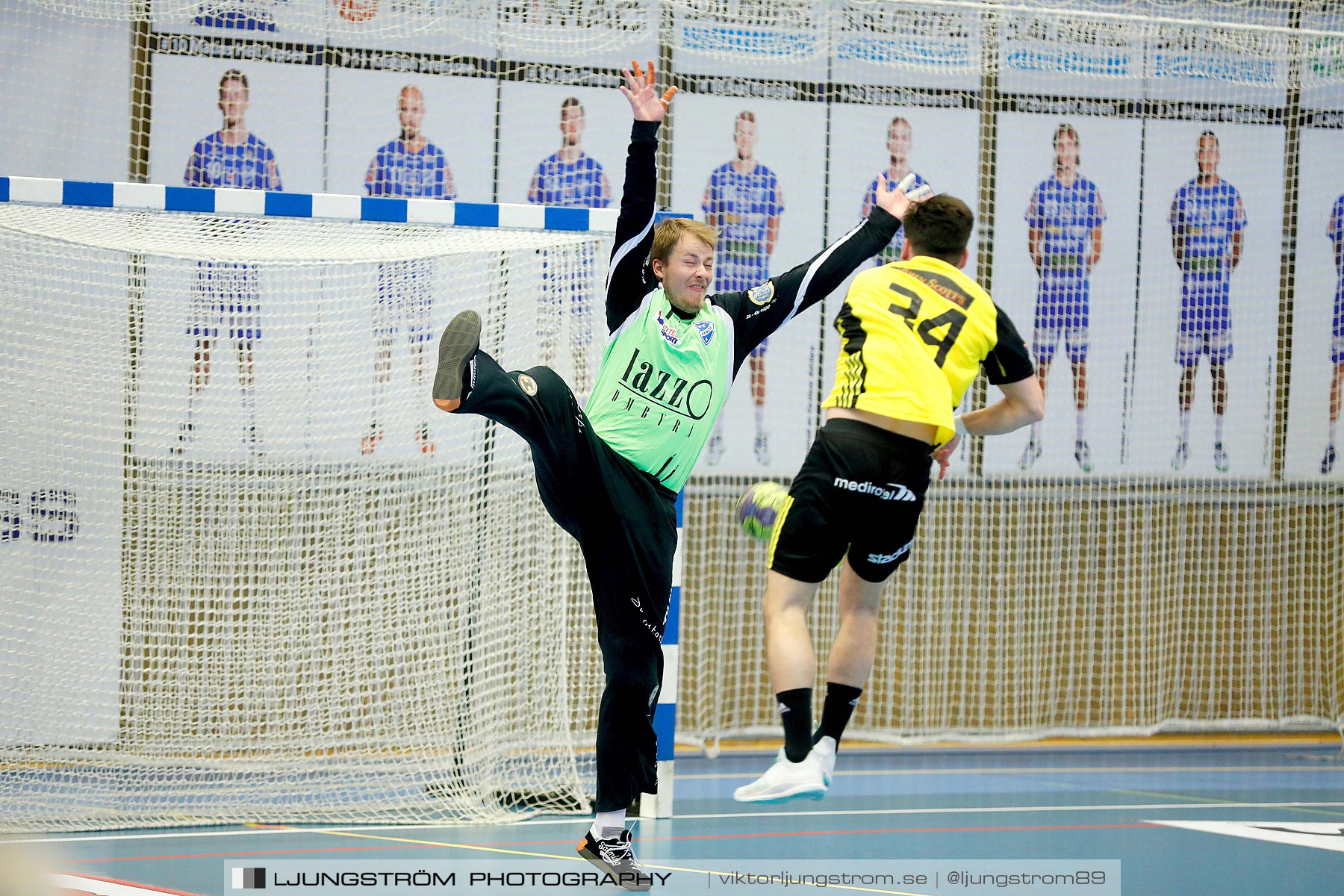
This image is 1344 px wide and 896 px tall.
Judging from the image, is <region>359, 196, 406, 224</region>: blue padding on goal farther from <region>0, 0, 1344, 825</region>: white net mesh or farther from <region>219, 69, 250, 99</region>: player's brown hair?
<region>219, 69, 250, 99</region>: player's brown hair

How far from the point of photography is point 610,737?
4.95 meters

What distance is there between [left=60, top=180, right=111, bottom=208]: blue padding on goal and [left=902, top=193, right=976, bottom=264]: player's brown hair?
368cm

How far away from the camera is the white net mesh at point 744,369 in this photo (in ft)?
23.3

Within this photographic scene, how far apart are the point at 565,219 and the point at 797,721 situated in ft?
10.5

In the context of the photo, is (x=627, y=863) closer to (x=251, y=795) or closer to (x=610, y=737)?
(x=610, y=737)

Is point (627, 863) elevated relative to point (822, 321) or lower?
lower

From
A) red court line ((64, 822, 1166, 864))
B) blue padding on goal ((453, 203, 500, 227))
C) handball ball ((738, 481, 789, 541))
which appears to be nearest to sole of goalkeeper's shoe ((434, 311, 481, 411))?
handball ball ((738, 481, 789, 541))

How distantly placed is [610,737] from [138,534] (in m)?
3.46

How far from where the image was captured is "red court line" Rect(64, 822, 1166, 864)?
5922 mm

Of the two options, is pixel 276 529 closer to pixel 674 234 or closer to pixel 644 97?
pixel 674 234

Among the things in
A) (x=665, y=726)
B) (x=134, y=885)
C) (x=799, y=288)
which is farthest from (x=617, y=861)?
(x=799, y=288)

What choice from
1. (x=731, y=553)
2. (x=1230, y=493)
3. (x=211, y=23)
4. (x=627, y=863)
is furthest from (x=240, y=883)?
(x=1230, y=493)

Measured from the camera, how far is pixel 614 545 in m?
4.77

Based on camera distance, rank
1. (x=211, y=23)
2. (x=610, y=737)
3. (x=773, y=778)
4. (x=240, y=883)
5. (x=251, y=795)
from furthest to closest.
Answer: (x=211, y=23)
(x=251, y=795)
(x=240, y=883)
(x=610, y=737)
(x=773, y=778)
